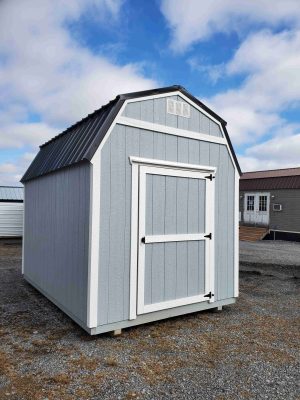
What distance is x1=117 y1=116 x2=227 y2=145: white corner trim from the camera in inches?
146

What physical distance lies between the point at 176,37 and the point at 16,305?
6.43 meters

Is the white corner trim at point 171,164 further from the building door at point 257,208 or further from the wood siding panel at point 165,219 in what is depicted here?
the building door at point 257,208

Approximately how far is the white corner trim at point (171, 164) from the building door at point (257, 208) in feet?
45.8

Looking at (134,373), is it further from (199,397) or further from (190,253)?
(190,253)

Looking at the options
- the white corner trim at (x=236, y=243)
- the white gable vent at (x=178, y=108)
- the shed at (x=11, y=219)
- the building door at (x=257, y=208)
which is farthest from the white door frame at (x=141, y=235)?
the building door at (x=257, y=208)

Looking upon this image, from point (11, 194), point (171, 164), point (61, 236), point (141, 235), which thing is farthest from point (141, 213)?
point (11, 194)

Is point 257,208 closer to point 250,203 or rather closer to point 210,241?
point 250,203

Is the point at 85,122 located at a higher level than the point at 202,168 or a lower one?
higher

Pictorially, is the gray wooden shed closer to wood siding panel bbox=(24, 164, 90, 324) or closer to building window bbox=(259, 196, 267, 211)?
wood siding panel bbox=(24, 164, 90, 324)

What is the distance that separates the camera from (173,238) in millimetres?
4059

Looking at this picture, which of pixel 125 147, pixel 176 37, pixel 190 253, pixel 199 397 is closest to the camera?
pixel 199 397

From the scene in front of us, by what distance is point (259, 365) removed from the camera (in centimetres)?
289

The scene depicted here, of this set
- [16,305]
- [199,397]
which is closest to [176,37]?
[16,305]

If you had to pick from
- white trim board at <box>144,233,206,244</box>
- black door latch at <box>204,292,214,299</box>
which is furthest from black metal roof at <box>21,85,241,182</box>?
black door latch at <box>204,292,214,299</box>
